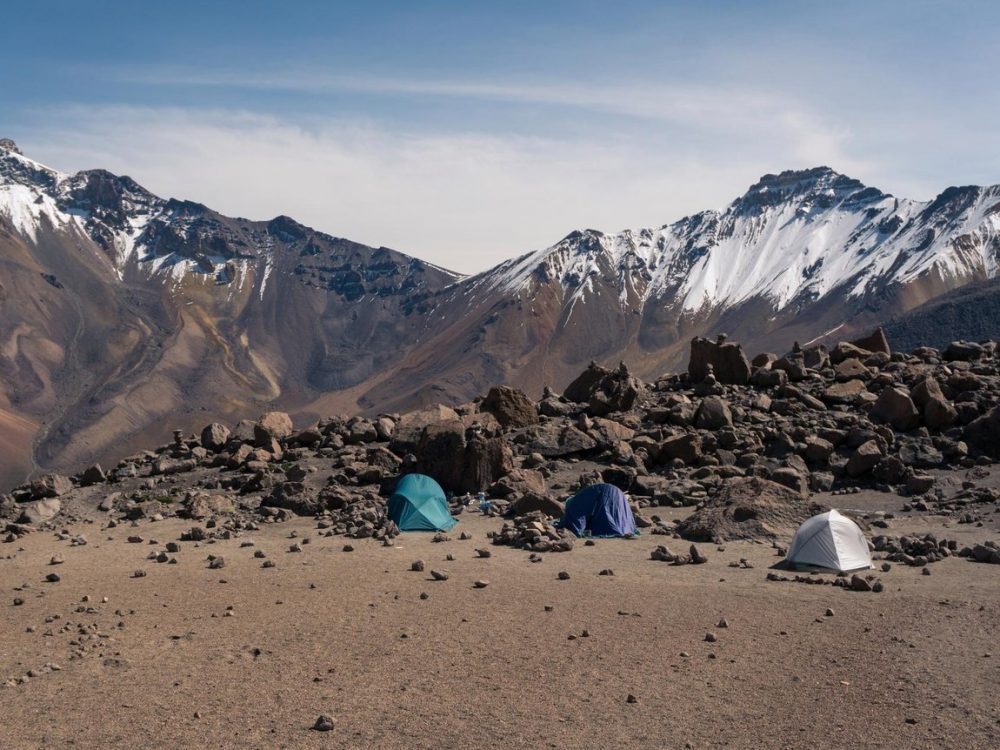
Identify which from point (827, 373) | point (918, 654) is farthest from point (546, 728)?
point (827, 373)

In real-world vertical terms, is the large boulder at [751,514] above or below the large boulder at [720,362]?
below

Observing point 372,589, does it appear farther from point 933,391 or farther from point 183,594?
point 933,391

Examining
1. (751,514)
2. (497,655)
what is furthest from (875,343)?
(497,655)

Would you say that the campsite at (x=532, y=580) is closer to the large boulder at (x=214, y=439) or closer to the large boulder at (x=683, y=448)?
the large boulder at (x=683, y=448)

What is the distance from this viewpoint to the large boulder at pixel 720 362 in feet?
125

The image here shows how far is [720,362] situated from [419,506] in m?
17.2

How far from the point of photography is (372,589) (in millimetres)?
18219

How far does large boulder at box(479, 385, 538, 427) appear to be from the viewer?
35344mm

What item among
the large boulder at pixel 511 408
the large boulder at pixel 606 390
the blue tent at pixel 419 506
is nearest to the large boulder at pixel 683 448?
the large boulder at pixel 606 390

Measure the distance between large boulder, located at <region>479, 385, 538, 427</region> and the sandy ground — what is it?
48.1 ft

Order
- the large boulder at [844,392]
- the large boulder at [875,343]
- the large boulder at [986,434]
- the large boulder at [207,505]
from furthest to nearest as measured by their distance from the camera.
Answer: the large boulder at [875,343], the large boulder at [844,392], the large boulder at [986,434], the large boulder at [207,505]

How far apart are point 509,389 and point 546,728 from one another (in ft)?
80.1

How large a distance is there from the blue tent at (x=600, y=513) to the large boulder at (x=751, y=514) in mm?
1323

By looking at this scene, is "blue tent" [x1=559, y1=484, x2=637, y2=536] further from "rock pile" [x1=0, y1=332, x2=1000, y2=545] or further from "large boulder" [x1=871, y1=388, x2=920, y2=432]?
"large boulder" [x1=871, y1=388, x2=920, y2=432]
